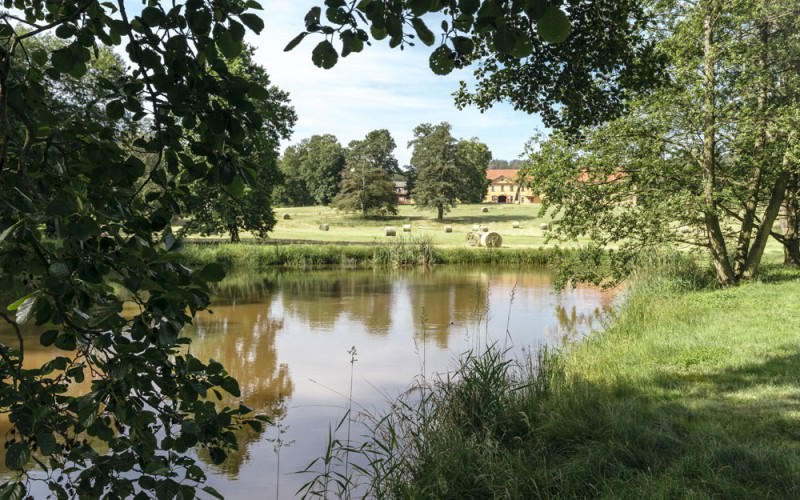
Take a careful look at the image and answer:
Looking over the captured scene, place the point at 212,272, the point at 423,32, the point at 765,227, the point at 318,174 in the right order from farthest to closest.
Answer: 1. the point at 318,174
2. the point at 765,227
3. the point at 423,32
4. the point at 212,272

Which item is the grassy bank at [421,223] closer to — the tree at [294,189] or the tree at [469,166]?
the tree at [469,166]

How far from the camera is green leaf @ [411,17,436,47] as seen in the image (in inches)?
79.9

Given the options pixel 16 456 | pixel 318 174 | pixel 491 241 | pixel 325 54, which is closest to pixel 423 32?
pixel 325 54

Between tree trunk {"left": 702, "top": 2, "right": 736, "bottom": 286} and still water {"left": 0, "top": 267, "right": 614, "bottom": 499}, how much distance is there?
2.63 meters

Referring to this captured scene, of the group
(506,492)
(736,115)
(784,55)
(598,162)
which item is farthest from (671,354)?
(784,55)

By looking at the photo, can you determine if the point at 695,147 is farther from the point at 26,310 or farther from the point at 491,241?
the point at 491,241

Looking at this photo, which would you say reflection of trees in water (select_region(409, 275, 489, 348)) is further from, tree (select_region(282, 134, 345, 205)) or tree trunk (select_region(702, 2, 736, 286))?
tree (select_region(282, 134, 345, 205))

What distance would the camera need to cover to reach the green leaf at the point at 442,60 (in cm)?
230

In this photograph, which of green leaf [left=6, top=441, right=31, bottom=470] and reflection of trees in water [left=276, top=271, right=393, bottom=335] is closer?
green leaf [left=6, top=441, right=31, bottom=470]

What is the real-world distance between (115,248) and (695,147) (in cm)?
1275

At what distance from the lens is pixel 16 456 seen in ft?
4.93

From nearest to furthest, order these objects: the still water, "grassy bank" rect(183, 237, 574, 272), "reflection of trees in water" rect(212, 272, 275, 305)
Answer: the still water, "reflection of trees in water" rect(212, 272, 275, 305), "grassy bank" rect(183, 237, 574, 272)

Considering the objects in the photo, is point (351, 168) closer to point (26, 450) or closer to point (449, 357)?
point (449, 357)

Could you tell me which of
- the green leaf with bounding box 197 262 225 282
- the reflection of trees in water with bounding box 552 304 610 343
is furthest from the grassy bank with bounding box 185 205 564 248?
the green leaf with bounding box 197 262 225 282
